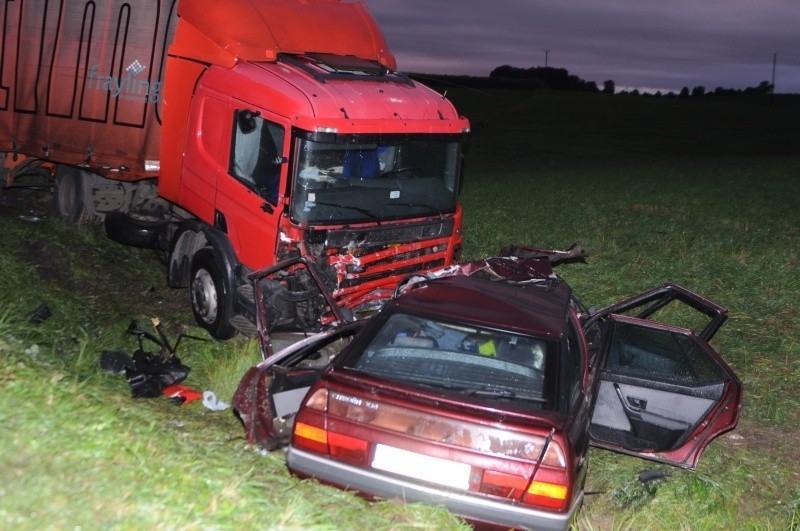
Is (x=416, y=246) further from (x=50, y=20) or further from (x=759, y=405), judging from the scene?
(x=50, y=20)

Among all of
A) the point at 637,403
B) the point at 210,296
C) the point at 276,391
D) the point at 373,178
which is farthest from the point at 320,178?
the point at 637,403

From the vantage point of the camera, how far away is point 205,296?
29.0 ft

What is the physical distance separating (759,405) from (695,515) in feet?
7.45

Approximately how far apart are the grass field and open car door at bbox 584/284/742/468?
25 centimetres

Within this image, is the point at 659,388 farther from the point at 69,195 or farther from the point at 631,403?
the point at 69,195

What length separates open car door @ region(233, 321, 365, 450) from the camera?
213 inches

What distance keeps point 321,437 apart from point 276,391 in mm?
982

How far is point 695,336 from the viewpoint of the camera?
656cm

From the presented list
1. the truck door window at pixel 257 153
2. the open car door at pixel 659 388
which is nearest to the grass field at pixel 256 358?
the open car door at pixel 659 388

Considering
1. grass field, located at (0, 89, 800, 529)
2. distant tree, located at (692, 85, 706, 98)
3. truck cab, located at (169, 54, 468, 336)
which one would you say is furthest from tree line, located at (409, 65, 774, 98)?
truck cab, located at (169, 54, 468, 336)

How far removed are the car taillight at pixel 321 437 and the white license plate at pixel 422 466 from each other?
0.11 m

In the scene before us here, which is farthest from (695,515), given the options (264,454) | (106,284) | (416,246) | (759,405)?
(106,284)

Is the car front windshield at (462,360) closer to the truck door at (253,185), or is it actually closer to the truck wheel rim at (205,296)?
the truck door at (253,185)

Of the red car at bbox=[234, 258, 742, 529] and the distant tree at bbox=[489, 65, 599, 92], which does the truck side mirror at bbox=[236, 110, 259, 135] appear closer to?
the red car at bbox=[234, 258, 742, 529]
